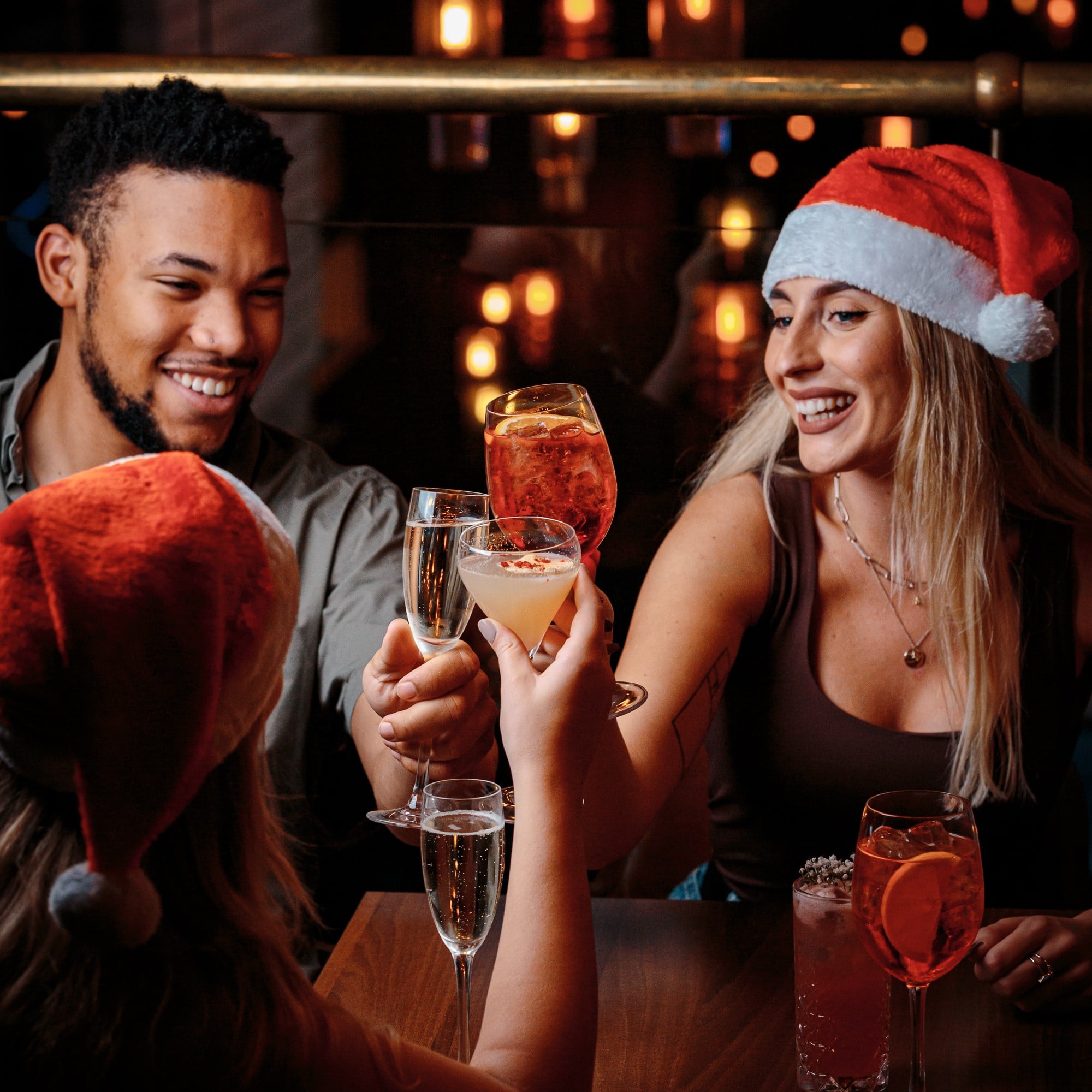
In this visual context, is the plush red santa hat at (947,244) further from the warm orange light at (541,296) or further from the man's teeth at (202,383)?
the man's teeth at (202,383)

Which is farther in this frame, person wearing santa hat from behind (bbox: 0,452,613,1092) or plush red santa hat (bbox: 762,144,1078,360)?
plush red santa hat (bbox: 762,144,1078,360)

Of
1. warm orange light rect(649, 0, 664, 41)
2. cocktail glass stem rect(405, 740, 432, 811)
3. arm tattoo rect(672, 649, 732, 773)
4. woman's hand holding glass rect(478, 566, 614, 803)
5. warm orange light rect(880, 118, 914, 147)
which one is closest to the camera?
woman's hand holding glass rect(478, 566, 614, 803)

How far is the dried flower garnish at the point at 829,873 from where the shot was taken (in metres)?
1.18

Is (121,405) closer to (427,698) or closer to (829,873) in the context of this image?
(427,698)

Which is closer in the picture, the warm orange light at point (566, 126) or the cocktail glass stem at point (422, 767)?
the cocktail glass stem at point (422, 767)

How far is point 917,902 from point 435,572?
1.82 feet

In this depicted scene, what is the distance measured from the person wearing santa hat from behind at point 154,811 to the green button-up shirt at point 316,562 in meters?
0.98

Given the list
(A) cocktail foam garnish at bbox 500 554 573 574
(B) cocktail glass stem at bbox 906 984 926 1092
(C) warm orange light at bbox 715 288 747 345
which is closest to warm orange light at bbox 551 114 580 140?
(C) warm orange light at bbox 715 288 747 345

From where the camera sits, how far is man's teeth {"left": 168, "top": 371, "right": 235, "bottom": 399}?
76.3 inches

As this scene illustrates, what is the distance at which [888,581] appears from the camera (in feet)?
6.31

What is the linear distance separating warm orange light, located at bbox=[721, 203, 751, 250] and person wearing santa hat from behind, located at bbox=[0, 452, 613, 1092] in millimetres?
1484

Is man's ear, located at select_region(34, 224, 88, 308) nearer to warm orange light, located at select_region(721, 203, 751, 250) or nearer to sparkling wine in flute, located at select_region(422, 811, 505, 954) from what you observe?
warm orange light, located at select_region(721, 203, 751, 250)

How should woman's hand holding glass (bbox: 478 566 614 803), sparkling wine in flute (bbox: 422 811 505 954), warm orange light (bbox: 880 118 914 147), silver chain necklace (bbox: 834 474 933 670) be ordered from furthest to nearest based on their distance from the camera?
1. warm orange light (bbox: 880 118 914 147)
2. silver chain necklace (bbox: 834 474 933 670)
3. sparkling wine in flute (bbox: 422 811 505 954)
4. woman's hand holding glass (bbox: 478 566 614 803)

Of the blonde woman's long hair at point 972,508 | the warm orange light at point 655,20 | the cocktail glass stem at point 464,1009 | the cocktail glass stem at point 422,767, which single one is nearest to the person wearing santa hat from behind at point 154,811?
the cocktail glass stem at point 464,1009
